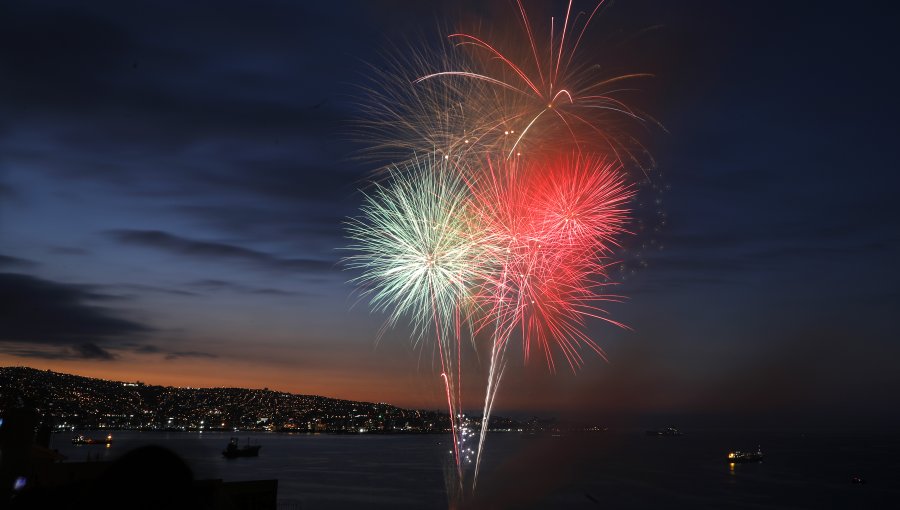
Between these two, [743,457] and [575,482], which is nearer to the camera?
[575,482]

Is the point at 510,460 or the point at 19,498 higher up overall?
the point at 19,498

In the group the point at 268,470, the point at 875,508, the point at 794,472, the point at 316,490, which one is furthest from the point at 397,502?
the point at 794,472

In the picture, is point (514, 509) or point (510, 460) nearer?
point (514, 509)

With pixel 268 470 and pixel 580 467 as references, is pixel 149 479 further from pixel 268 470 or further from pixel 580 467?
pixel 580 467

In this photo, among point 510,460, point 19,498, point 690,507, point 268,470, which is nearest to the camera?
point 19,498

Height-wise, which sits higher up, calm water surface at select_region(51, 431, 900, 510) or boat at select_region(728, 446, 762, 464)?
boat at select_region(728, 446, 762, 464)

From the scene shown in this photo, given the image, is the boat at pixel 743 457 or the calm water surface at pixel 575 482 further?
the boat at pixel 743 457

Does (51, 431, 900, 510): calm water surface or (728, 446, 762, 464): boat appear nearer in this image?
(51, 431, 900, 510): calm water surface

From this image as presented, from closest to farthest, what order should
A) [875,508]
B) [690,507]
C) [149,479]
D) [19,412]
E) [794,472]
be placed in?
[149,479] < [19,412] < [690,507] < [875,508] < [794,472]

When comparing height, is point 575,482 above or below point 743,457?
below

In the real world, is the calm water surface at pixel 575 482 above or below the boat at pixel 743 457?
below

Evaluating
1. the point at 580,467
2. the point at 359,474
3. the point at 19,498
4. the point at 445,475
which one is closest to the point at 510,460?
the point at 580,467
